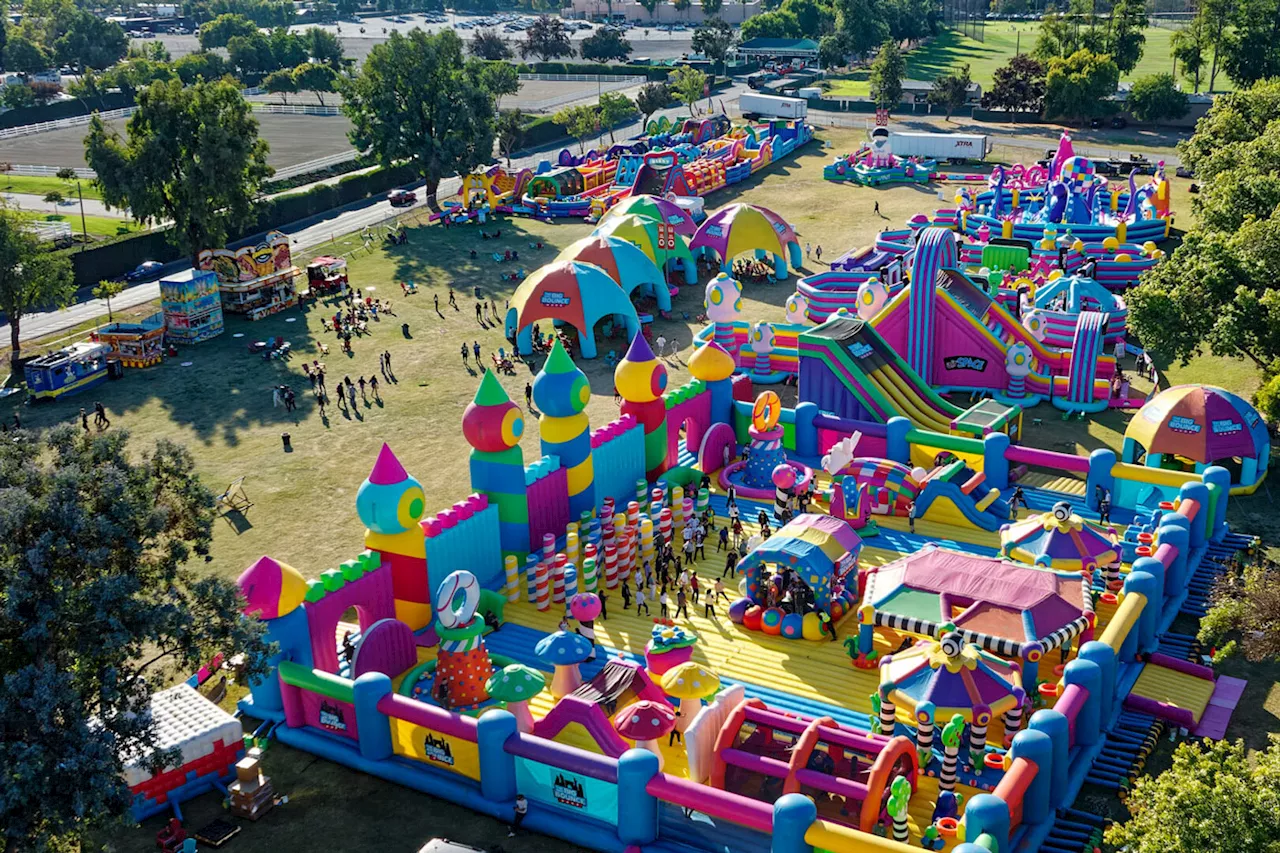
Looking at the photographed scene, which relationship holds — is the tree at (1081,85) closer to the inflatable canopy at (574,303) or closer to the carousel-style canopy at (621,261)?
the carousel-style canopy at (621,261)

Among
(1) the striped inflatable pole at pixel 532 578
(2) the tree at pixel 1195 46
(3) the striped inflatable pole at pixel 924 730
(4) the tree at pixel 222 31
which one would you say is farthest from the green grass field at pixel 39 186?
(2) the tree at pixel 1195 46

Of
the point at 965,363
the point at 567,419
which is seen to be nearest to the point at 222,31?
the point at 965,363

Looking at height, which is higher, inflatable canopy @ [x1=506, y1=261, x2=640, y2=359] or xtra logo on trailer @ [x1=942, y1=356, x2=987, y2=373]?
inflatable canopy @ [x1=506, y1=261, x2=640, y2=359]

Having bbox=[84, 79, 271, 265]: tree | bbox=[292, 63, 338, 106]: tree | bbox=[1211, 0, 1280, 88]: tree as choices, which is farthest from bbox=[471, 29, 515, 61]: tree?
bbox=[84, 79, 271, 265]: tree

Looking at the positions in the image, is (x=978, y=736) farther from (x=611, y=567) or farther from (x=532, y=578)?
(x=532, y=578)

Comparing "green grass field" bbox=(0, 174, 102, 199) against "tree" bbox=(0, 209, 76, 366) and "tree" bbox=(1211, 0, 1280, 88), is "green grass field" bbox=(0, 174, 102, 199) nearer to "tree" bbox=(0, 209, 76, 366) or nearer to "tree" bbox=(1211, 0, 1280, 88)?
"tree" bbox=(0, 209, 76, 366)

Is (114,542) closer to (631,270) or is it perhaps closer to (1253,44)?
(631,270)
